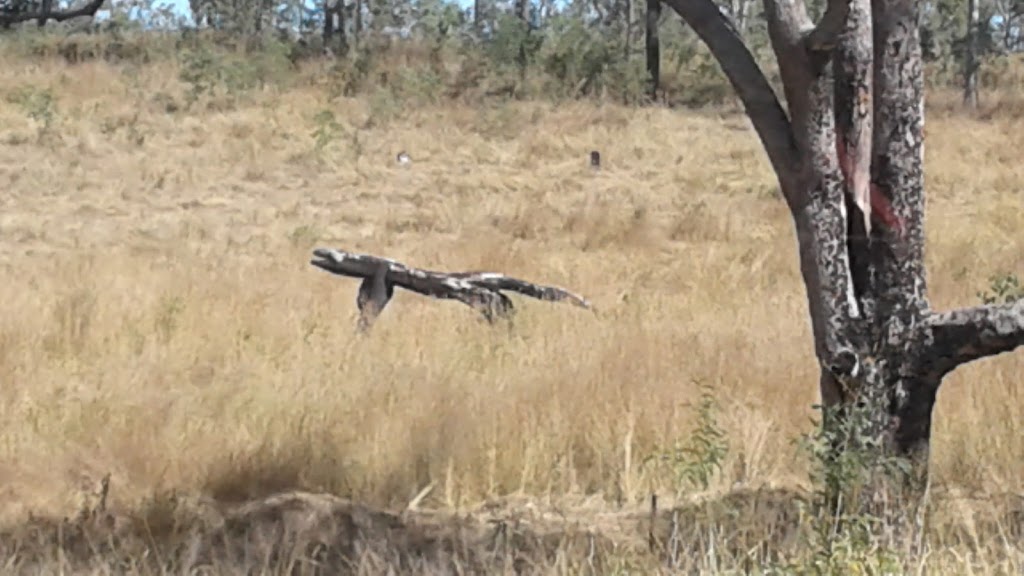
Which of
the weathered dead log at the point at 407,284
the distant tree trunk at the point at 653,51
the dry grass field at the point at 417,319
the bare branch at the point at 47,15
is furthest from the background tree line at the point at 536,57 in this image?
the bare branch at the point at 47,15

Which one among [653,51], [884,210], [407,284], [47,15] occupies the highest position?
[653,51]

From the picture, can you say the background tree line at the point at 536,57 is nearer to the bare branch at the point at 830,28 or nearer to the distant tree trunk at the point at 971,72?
the distant tree trunk at the point at 971,72

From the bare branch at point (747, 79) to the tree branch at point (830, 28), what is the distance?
236 millimetres

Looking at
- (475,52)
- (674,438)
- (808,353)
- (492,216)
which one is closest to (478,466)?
(674,438)

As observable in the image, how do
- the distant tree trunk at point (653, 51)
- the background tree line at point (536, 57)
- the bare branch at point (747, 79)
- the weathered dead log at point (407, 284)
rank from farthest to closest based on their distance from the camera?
1. the distant tree trunk at point (653, 51)
2. the background tree line at point (536, 57)
3. the weathered dead log at point (407, 284)
4. the bare branch at point (747, 79)

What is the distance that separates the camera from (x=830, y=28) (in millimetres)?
3824

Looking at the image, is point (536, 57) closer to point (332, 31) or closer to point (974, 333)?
point (332, 31)

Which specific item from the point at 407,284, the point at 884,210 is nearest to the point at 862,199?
the point at 884,210

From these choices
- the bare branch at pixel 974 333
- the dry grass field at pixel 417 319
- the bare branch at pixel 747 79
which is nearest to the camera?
the bare branch at pixel 974 333

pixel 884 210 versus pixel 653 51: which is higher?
pixel 653 51

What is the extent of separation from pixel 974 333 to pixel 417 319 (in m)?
5.50

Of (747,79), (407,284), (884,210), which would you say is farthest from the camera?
(407,284)

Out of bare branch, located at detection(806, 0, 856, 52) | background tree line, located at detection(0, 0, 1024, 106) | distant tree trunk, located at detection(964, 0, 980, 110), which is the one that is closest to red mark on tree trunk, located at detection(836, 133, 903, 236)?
bare branch, located at detection(806, 0, 856, 52)

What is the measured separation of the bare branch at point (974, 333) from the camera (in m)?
3.73
